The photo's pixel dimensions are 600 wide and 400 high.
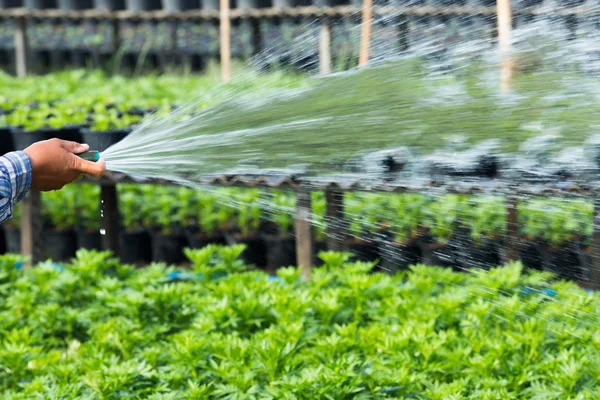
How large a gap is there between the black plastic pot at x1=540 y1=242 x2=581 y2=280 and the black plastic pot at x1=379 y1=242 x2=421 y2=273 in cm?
74

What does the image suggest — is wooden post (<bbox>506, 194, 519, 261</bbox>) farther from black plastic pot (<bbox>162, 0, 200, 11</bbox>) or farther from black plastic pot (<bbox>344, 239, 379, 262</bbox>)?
black plastic pot (<bbox>162, 0, 200, 11</bbox>)

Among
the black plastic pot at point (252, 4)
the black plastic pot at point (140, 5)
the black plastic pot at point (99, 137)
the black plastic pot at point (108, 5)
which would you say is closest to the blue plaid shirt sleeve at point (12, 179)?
the black plastic pot at point (99, 137)

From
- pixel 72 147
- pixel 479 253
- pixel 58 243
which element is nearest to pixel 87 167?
pixel 72 147

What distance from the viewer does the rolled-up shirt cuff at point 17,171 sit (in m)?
2.02

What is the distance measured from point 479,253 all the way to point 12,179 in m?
3.26

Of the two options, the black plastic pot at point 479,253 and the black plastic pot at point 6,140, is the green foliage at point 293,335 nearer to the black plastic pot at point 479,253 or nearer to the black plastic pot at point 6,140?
the black plastic pot at point 479,253

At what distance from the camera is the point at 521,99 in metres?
2.76

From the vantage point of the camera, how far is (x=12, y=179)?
2023 millimetres

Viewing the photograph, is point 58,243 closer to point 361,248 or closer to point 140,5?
point 361,248

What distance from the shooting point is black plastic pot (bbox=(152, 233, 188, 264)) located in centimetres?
585

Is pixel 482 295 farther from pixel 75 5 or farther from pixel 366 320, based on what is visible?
pixel 75 5

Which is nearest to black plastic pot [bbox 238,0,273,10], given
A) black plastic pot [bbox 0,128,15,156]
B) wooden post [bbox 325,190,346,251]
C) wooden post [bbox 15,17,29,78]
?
wooden post [bbox 15,17,29,78]

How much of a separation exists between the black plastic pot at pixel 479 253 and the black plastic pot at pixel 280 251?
1.04 meters

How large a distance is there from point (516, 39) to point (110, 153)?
1.73 m
